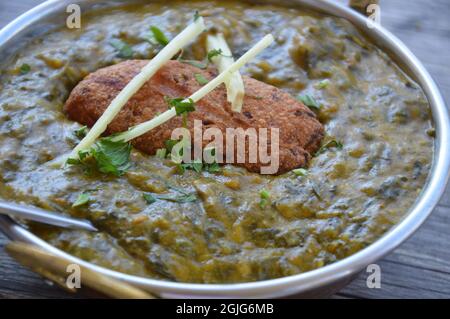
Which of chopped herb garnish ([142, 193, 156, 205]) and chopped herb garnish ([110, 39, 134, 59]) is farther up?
chopped herb garnish ([110, 39, 134, 59])

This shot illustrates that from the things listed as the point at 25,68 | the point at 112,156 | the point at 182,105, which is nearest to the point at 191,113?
the point at 182,105

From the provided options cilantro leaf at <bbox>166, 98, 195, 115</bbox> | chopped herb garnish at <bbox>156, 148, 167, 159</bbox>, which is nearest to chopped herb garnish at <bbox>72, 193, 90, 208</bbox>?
chopped herb garnish at <bbox>156, 148, 167, 159</bbox>

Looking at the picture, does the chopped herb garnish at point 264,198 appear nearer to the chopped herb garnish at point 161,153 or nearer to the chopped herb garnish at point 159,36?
the chopped herb garnish at point 161,153

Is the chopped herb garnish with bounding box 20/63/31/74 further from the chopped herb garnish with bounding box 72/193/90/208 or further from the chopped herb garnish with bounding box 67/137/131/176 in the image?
the chopped herb garnish with bounding box 72/193/90/208

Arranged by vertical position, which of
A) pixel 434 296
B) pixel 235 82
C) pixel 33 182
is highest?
pixel 235 82

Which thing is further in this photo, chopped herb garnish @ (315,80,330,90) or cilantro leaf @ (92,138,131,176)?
chopped herb garnish @ (315,80,330,90)

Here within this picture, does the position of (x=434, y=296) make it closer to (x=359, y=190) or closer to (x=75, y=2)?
(x=359, y=190)
